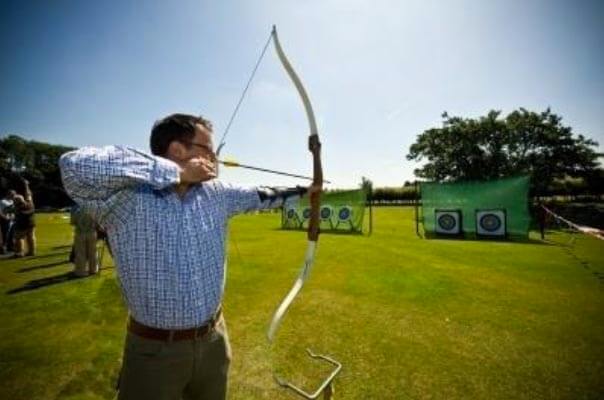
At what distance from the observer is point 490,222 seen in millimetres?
14242

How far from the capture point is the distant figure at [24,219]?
9627mm

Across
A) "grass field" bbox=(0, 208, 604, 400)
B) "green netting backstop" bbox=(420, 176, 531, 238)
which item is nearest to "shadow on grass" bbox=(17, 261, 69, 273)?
"grass field" bbox=(0, 208, 604, 400)

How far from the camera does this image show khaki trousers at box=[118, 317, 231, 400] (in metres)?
1.67

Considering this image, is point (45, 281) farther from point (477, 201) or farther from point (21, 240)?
point (477, 201)

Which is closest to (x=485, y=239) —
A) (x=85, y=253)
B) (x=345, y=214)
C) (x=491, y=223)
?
(x=491, y=223)

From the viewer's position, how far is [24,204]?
31.6 ft

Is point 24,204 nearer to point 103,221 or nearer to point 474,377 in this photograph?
point 103,221

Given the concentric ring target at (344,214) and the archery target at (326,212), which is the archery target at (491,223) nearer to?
the concentric ring target at (344,214)

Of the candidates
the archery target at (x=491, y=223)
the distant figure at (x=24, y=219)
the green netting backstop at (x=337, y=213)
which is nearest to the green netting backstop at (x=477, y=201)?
the archery target at (x=491, y=223)

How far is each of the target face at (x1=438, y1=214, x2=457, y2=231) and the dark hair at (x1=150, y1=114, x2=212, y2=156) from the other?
1466cm

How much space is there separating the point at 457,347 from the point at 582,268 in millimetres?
6075

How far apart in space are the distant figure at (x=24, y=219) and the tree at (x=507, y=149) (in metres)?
32.9

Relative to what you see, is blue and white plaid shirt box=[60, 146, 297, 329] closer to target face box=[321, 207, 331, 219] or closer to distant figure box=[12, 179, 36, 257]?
distant figure box=[12, 179, 36, 257]

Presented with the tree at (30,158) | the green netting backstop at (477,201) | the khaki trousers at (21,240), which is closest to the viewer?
the khaki trousers at (21,240)
